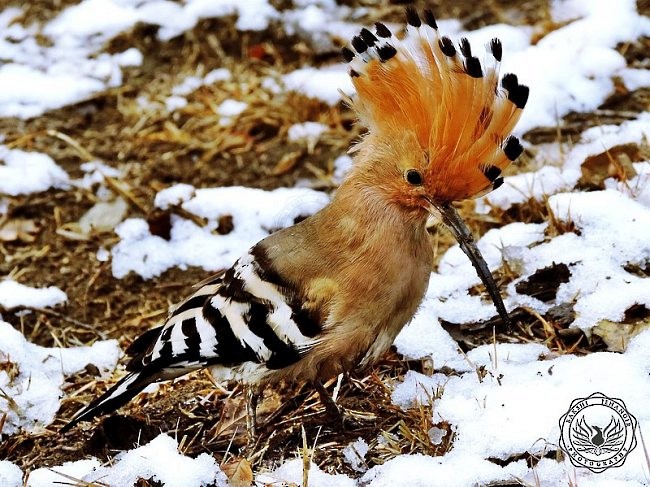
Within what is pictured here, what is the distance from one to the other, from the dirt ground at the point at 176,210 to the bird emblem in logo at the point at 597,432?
0.29 metres

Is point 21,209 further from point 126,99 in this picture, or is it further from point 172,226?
point 126,99

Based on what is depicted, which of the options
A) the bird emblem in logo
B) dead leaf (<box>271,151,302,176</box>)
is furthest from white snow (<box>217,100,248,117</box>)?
the bird emblem in logo

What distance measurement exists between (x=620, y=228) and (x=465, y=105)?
0.88 metres

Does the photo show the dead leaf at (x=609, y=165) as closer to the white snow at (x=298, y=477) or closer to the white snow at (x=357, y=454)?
the white snow at (x=357, y=454)

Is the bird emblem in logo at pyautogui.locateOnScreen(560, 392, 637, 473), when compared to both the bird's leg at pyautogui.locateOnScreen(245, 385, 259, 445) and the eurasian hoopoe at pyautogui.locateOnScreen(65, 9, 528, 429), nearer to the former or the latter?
the eurasian hoopoe at pyautogui.locateOnScreen(65, 9, 528, 429)

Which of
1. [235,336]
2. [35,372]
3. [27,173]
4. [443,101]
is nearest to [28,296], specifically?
[35,372]

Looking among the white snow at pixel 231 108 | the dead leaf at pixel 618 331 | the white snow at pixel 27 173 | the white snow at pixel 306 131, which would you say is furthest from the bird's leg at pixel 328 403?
the white snow at pixel 231 108

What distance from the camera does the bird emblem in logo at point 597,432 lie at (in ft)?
6.13

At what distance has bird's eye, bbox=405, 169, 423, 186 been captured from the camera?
2.20m

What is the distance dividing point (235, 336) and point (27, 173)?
2045 mm

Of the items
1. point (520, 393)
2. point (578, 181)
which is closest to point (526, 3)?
point (578, 181)

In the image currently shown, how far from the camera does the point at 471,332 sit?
8.58 ft

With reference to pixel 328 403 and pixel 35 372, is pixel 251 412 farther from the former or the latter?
pixel 35 372

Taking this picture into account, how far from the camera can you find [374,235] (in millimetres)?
2258
